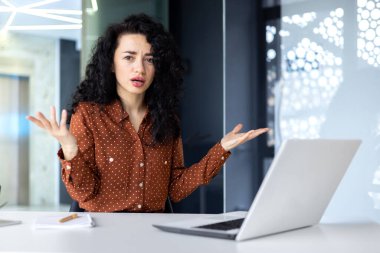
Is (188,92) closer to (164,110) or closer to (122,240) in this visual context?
(164,110)

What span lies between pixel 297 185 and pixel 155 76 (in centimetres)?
125

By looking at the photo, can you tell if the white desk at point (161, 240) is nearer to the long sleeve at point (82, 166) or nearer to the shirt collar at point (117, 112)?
the long sleeve at point (82, 166)

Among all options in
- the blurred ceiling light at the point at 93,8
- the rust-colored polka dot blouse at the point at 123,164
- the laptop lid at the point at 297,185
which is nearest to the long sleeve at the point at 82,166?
the rust-colored polka dot blouse at the point at 123,164

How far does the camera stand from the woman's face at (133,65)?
2.36 m

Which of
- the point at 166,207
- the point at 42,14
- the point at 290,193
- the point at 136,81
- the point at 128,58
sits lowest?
the point at 166,207

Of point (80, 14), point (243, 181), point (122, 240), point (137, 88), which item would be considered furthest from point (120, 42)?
point (243, 181)

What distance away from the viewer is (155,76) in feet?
8.35

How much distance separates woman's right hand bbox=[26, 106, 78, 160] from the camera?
70.6 inches

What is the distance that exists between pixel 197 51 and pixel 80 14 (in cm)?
101

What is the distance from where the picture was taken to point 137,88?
2.36 metres

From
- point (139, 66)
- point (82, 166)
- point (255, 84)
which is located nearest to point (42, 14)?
point (255, 84)

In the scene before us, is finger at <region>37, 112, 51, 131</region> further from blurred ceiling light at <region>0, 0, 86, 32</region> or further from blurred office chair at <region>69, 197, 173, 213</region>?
blurred ceiling light at <region>0, 0, 86, 32</region>

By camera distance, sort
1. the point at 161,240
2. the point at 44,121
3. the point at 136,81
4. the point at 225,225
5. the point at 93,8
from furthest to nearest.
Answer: the point at 93,8 < the point at 136,81 < the point at 44,121 < the point at 225,225 < the point at 161,240

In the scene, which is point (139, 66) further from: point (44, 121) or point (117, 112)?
point (44, 121)
